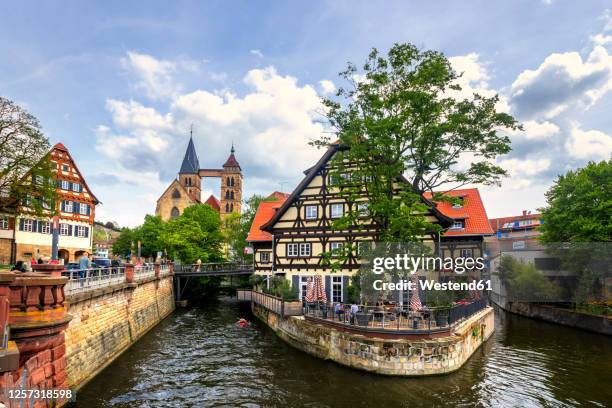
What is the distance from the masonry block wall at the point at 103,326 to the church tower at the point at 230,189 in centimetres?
6177

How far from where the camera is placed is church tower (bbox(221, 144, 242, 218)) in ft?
291

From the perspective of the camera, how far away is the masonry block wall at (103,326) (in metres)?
13.5

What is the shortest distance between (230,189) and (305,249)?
209 ft

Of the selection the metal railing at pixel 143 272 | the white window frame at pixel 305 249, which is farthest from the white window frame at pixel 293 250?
the metal railing at pixel 143 272

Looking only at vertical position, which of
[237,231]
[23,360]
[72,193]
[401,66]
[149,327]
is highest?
[401,66]

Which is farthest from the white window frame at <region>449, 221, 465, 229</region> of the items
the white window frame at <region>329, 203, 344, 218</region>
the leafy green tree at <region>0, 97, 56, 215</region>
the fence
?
the leafy green tree at <region>0, 97, 56, 215</region>

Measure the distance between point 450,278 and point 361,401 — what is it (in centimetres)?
1545

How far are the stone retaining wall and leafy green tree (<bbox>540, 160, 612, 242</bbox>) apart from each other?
15.8 meters

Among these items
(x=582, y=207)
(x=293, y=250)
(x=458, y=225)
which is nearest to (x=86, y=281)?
(x=293, y=250)

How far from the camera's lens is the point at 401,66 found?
19328 mm

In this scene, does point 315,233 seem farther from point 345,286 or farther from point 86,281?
point 86,281

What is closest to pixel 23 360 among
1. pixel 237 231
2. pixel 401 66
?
pixel 401 66

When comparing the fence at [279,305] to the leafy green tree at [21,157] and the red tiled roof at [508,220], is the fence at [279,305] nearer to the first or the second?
the leafy green tree at [21,157]

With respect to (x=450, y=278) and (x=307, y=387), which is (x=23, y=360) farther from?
(x=450, y=278)
